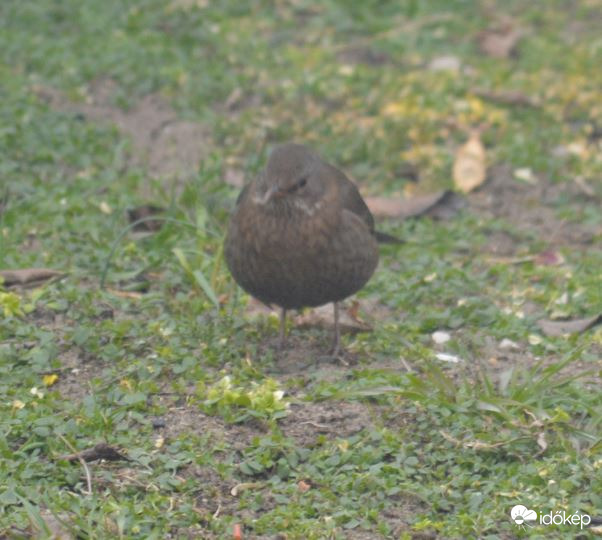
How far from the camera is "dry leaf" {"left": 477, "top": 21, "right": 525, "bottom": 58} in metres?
9.47

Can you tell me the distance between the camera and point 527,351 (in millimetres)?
5652

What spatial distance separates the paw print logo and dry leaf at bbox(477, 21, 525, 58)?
570 cm

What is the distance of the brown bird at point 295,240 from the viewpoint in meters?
5.34

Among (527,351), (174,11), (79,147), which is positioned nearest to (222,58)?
(174,11)

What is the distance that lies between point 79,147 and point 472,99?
273cm

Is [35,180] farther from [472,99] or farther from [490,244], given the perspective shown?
[472,99]

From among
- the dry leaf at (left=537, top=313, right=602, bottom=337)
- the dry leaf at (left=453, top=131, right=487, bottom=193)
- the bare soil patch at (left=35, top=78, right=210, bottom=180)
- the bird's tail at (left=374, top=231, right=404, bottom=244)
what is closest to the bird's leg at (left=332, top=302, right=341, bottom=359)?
the bird's tail at (left=374, top=231, right=404, bottom=244)

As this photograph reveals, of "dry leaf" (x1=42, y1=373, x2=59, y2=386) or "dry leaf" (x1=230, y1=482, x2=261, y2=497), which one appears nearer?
"dry leaf" (x1=230, y1=482, x2=261, y2=497)

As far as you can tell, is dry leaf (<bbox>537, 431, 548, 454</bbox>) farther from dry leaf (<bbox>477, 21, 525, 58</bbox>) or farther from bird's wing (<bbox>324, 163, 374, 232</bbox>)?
dry leaf (<bbox>477, 21, 525, 58</bbox>)

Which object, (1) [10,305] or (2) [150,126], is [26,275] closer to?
(1) [10,305]

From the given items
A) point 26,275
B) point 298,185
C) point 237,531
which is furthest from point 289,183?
point 237,531

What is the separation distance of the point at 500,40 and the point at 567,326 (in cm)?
417

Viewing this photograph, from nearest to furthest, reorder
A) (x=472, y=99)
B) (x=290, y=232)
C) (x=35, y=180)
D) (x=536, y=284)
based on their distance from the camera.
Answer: (x=290, y=232) < (x=536, y=284) < (x=35, y=180) < (x=472, y=99)

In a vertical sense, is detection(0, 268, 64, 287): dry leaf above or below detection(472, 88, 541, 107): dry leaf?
above
